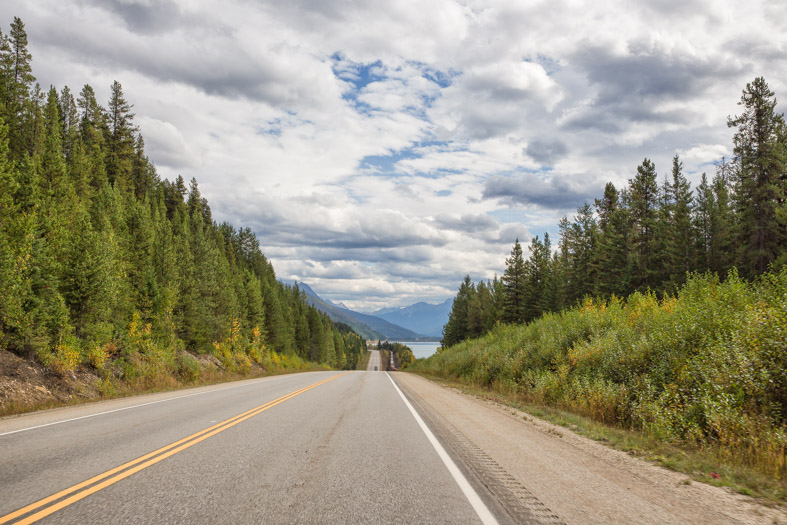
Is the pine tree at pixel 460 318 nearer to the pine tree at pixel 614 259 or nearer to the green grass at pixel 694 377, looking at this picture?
the pine tree at pixel 614 259

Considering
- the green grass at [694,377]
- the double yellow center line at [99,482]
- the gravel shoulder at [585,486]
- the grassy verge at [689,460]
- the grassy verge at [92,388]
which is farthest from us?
the grassy verge at [92,388]

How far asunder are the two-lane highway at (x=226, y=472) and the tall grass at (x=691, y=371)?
17.4 ft

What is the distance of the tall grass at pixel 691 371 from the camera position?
772 centimetres

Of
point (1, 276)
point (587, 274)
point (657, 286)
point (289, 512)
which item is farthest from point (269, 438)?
point (587, 274)

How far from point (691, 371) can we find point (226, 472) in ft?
32.5

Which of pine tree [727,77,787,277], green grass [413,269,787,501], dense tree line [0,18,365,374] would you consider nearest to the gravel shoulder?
green grass [413,269,787,501]

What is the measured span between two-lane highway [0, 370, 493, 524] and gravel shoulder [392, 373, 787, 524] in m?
0.57

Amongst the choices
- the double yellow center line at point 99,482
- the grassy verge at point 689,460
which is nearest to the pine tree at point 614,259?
the grassy verge at point 689,460

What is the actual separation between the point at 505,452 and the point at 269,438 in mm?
4125

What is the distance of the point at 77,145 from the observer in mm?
40031

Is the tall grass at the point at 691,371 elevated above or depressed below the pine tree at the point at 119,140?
below

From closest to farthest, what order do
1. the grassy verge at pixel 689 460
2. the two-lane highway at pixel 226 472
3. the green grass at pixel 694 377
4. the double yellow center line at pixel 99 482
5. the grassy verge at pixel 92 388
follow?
the double yellow center line at pixel 99 482 < the two-lane highway at pixel 226 472 < the grassy verge at pixel 689 460 < the green grass at pixel 694 377 < the grassy verge at pixel 92 388

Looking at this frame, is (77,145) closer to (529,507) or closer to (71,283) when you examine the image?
(71,283)

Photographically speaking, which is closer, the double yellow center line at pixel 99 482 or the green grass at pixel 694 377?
the double yellow center line at pixel 99 482
